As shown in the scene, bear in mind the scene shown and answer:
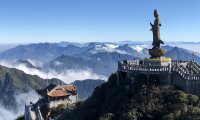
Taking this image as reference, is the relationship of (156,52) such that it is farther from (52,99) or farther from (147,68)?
(52,99)

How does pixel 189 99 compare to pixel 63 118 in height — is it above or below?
above

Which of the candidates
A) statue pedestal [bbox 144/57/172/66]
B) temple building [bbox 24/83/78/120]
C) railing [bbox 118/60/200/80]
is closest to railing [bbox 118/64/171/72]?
railing [bbox 118/60/200/80]

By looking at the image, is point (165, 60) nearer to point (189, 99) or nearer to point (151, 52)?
point (151, 52)

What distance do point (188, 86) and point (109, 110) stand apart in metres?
10.0

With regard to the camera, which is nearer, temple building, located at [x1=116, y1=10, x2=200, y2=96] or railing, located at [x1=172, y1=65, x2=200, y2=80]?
railing, located at [x1=172, y1=65, x2=200, y2=80]

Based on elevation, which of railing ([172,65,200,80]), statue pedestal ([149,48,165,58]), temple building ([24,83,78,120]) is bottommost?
temple building ([24,83,78,120])

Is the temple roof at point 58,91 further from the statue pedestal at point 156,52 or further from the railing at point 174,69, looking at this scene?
the statue pedestal at point 156,52

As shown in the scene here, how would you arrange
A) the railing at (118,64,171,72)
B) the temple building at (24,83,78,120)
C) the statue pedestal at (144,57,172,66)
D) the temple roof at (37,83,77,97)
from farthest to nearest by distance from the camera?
the temple roof at (37,83,77,97) < the temple building at (24,83,78,120) < the statue pedestal at (144,57,172,66) < the railing at (118,64,171,72)

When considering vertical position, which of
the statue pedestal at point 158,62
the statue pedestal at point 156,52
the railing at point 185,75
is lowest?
the railing at point 185,75

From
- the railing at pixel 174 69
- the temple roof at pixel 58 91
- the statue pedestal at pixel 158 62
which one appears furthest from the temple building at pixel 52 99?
the statue pedestal at pixel 158 62

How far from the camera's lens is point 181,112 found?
1793 inches

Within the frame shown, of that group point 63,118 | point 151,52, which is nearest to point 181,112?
point 151,52

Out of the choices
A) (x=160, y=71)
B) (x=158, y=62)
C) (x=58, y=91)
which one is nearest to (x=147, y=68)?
(x=160, y=71)

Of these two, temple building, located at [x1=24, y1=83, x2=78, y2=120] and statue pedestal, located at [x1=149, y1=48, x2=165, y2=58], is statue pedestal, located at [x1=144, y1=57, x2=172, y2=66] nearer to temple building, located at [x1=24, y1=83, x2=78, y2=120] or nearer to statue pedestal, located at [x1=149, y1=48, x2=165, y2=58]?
statue pedestal, located at [x1=149, y1=48, x2=165, y2=58]
